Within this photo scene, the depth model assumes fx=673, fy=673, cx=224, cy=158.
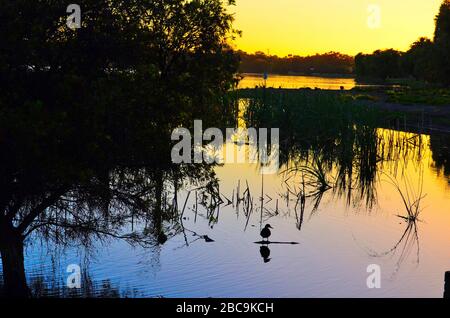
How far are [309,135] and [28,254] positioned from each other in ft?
83.8

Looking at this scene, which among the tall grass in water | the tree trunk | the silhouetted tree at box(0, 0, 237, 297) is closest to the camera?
the silhouetted tree at box(0, 0, 237, 297)

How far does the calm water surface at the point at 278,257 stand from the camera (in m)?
17.9

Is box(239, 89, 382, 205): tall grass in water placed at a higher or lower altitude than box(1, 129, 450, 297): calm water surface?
higher

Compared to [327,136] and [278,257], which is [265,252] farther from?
[327,136]

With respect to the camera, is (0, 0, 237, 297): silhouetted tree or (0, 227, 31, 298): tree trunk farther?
(0, 227, 31, 298): tree trunk

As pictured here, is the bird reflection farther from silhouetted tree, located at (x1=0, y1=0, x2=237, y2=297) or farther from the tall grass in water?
the tall grass in water

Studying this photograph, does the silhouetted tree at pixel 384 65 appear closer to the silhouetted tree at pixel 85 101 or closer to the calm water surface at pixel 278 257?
the calm water surface at pixel 278 257

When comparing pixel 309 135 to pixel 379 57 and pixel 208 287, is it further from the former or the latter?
pixel 379 57

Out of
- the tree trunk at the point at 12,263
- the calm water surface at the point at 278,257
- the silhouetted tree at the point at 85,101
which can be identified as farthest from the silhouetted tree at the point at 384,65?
the tree trunk at the point at 12,263

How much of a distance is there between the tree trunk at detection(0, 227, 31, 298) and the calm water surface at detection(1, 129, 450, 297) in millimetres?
1505

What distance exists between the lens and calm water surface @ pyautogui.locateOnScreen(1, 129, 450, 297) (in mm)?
17891

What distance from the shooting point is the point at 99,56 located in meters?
14.6

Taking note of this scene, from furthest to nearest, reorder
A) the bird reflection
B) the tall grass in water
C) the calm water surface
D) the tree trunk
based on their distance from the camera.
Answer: the tall grass in water
the bird reflection
the calm water surface
the tree trunk

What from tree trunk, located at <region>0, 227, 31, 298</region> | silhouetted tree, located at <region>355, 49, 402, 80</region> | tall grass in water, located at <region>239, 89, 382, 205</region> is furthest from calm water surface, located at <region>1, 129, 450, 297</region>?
silhouetted tree, located at <region>355, 49, 402, 80</region>
